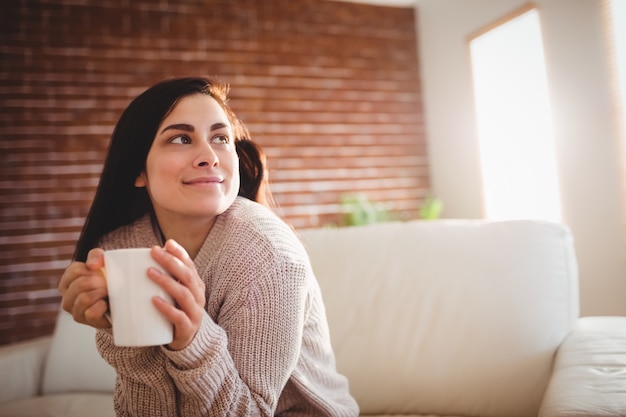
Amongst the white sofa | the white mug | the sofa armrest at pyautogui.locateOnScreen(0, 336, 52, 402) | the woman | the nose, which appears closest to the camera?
the white mug

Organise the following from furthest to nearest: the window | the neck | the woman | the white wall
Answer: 1. the window
2. the white wall
3. the neck
4. the woman

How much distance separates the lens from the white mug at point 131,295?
0.62m

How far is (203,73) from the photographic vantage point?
380 centimetres

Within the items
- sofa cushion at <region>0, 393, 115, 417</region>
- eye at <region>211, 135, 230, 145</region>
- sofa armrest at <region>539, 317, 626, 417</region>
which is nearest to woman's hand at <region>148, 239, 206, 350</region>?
eye at <region>211, 135, 230, 145</region>

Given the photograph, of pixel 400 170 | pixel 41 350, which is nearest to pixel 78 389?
pixel 41 350

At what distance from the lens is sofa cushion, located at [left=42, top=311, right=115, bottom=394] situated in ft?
5.43

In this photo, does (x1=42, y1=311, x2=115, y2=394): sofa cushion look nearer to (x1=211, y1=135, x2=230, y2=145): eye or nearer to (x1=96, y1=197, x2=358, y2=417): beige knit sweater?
(x1=96, y1=197, x2=358, y2=417): beige knit sweater

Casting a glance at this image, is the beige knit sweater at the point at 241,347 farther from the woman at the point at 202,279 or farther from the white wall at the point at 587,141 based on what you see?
the white wall at the point at 587,141

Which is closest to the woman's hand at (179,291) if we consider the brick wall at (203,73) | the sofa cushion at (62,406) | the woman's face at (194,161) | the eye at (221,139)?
the woman's face at (194,161)

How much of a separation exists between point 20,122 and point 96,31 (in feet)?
2.60

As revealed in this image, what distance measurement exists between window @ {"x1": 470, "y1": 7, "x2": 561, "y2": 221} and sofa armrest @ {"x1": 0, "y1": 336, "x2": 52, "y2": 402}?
9.20 ft

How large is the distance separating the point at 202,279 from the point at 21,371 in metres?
1.07

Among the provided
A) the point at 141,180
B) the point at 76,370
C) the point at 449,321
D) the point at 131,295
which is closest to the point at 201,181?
the point at 141,180

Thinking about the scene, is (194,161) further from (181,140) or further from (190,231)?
(190,231)
